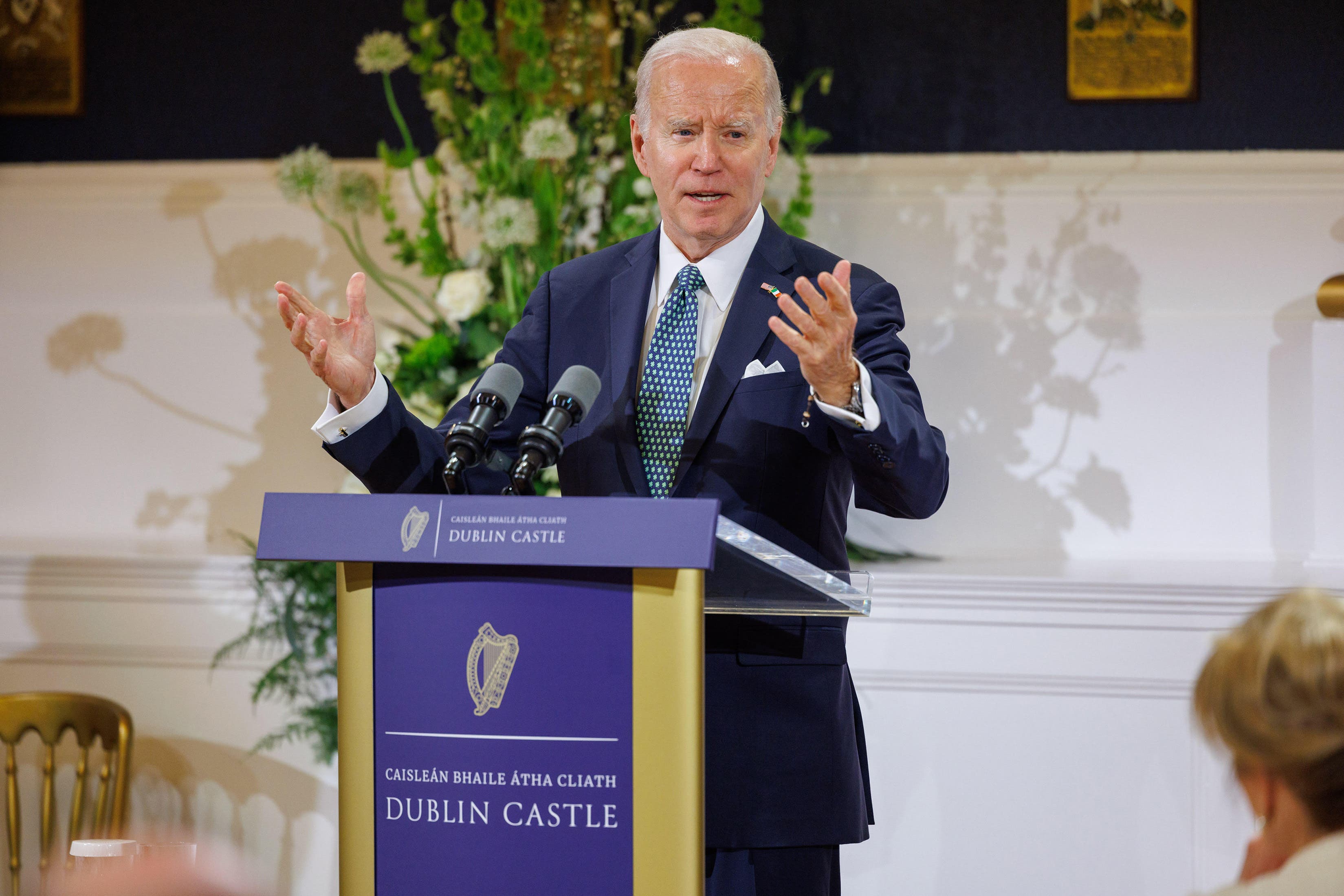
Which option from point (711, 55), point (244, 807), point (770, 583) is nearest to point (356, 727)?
point (770, 583)

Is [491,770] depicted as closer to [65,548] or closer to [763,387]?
[763,387]

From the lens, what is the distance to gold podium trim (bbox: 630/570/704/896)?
113cm

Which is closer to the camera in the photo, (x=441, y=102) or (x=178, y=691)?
(x=441, y=102)

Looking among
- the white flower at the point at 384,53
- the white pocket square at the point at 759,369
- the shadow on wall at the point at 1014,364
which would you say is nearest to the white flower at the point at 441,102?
the white flower at the point at 384,53

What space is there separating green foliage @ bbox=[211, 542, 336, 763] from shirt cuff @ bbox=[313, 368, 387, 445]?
1305 mm

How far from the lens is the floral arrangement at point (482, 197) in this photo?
8.68 feet

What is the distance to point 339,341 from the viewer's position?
1444 mm

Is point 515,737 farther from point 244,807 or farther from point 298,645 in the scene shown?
point 244,807

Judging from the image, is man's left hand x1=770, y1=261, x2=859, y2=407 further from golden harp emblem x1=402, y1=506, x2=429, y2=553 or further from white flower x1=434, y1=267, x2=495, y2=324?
white flower x1=434, y1=267, x2=495, y2=324

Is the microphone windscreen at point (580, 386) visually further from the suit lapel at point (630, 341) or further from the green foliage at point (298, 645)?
the green foliage at point (298, 645)

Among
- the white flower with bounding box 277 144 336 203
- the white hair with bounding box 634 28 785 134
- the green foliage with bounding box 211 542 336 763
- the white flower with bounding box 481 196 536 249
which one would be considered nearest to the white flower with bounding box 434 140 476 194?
the white flower with bounding box 481 196 536 249

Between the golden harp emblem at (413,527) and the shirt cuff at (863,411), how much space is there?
1.49 ft

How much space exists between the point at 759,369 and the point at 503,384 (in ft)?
1.43

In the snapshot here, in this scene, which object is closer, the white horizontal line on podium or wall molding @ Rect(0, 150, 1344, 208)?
the white horizontal line on podium
